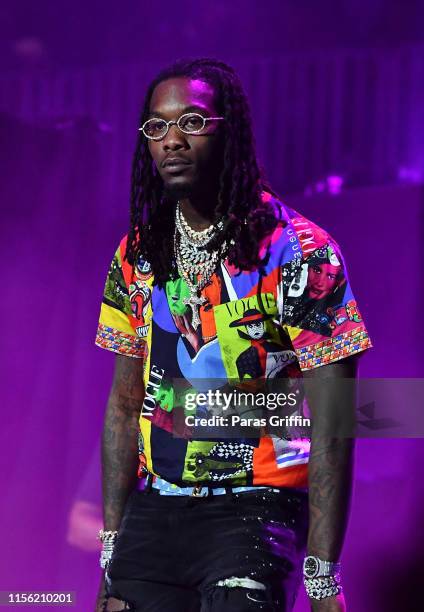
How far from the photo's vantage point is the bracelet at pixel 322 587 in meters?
2.00

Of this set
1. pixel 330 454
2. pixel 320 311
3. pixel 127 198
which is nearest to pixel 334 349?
pixel 320 311

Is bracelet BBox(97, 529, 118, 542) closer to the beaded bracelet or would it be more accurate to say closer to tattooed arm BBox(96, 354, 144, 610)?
tattooed arm BBox(96, 354, 144, 610)

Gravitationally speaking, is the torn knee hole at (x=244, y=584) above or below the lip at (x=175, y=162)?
below

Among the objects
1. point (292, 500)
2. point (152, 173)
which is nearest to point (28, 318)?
point (152, 173)

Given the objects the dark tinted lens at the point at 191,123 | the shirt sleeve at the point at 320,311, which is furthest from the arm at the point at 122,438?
the dark tinted lens at the point at 191,123

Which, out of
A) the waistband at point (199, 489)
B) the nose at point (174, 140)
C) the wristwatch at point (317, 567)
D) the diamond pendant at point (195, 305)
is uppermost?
the nose at point (174, 140)

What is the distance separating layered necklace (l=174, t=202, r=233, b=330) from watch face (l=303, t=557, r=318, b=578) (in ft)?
1.80

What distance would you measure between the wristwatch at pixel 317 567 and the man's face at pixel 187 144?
81 cm

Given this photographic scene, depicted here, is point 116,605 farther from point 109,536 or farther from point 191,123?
point 191,123

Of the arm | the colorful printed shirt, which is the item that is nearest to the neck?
the colorful printed shirt

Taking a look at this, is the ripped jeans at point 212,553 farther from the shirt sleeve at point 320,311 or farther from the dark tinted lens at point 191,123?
the dark tinted lens at point 191,123

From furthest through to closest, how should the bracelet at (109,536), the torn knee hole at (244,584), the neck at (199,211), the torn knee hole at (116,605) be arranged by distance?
1. the bracelet at (109,536)
2. the neck at (199,211)
3. the torn knee hole at (116,605)
4. the torn knee hole at (244,584)

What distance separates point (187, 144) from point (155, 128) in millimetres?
94

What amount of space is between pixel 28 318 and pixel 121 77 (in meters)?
0.86
